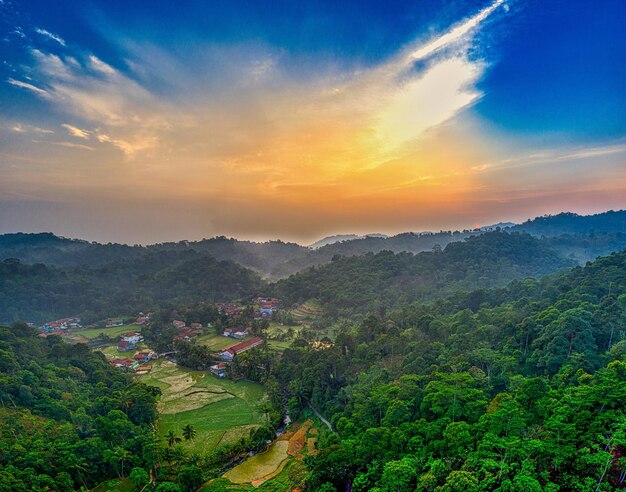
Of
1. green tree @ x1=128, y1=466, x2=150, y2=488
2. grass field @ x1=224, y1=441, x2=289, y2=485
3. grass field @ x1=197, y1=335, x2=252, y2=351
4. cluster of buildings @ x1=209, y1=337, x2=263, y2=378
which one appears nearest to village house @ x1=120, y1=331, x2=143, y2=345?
grass field @ x1=197, y1=335, x2=252, y2=351

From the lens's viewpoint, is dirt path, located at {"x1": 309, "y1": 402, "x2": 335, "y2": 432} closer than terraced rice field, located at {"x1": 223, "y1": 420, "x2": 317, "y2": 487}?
No

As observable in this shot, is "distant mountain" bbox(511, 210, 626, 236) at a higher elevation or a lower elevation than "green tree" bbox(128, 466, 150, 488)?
higher

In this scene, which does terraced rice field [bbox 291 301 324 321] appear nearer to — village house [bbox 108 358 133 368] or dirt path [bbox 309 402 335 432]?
village house [bbox 108 358 133 368]

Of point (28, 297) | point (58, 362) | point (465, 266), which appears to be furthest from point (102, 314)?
point (465, 266)

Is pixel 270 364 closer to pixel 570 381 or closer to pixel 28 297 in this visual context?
pixel 570 381

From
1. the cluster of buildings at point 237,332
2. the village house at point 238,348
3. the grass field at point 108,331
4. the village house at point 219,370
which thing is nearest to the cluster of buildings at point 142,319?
the grass field at point 108,331

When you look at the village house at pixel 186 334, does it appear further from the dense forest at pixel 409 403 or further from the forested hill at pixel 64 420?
the forested hill at pixel 64 420
